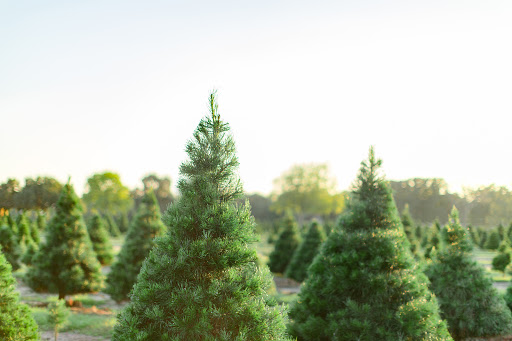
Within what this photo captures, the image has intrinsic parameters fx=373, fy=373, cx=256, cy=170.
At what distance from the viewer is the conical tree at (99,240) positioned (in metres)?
26.7

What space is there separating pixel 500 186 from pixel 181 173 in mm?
86760

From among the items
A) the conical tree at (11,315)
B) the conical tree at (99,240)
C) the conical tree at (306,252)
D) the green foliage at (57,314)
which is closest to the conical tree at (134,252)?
the green foliage at (57,314)

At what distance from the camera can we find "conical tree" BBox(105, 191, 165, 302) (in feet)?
48.2

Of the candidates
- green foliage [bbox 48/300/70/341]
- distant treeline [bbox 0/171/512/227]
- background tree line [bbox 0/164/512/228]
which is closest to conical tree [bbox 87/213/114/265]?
green foliage [bbox 48/300/70/341]

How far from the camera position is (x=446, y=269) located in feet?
35.6

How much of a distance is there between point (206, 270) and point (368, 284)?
11.6 ft

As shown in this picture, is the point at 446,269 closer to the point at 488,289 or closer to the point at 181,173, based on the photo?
the point at 488,289

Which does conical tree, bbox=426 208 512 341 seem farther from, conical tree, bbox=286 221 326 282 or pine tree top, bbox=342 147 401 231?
conical tree, bbox=286 221 326 282

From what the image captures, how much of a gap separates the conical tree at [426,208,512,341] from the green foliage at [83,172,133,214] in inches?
3062

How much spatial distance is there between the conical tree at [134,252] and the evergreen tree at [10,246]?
11504 millimetres

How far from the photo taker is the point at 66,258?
15.0 m

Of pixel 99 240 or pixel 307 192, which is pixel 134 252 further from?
pixel 307 192

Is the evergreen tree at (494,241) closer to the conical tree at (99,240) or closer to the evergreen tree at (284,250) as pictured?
the evergreen tree at (284,250)

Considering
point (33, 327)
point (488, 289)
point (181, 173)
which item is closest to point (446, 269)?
point (488, 289)
